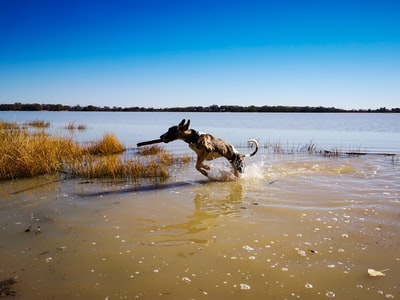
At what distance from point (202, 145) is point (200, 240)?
466cm

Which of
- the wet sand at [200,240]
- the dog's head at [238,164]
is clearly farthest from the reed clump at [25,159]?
the dog's head at [238,164]

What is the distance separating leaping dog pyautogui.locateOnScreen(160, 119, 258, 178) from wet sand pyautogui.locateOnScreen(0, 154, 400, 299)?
1.10 meters

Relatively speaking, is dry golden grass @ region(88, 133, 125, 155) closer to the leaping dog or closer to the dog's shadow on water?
the dog's shadow on water

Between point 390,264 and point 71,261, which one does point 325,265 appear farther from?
point 71,261

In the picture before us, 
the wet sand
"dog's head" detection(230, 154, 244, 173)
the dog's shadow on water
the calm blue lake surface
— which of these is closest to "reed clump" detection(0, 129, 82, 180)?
the wet sand

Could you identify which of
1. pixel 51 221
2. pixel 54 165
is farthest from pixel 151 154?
pixel 51 221

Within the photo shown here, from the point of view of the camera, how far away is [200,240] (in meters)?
5.25

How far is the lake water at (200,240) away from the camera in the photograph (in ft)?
12.6

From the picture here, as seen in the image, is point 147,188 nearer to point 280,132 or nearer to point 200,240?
point 200,240

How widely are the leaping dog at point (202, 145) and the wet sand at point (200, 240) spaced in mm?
1099

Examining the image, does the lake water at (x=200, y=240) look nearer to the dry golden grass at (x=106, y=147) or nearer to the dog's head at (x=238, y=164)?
the dog's head at (x=238, y=164)

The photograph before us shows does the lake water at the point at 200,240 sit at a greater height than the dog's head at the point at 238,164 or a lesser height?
lesser

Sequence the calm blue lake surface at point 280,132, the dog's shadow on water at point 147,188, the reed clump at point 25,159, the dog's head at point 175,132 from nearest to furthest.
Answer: the dog's shadow on water at point 147,188 → the dog's head at point 175,132 → the reed clump at point 25,159 → the calm blue lake surface at point 280,132

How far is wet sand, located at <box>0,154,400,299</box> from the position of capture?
12.6ft
